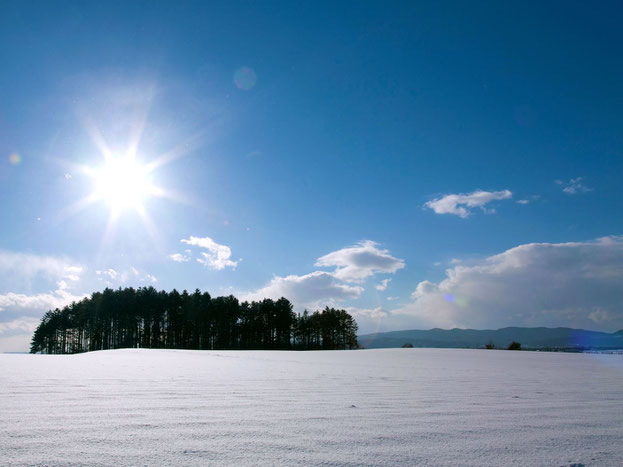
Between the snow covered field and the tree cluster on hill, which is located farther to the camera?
the tree cluster on hill

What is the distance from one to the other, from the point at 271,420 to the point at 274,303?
6731cm

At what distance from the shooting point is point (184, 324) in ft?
213

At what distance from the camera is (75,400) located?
3.22m

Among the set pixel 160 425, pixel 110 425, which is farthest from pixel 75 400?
pixel 160 425

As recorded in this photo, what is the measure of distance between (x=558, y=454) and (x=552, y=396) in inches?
107

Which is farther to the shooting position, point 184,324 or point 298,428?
point 184,324

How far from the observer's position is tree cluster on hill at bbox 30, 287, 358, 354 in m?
62.3

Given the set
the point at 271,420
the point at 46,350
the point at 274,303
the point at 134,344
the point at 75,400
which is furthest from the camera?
the point at 46,350

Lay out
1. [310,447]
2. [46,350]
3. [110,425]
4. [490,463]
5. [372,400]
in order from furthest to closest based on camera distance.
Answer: [46,350] < [372,400] < [110,425] < [310,447] < [490,463]

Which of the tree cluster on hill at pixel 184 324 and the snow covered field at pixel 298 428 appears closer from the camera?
the snow covered field at pixel 298 428

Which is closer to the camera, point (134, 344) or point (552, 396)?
point (552, 396)

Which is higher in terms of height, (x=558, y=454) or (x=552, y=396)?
(x=558, y=454)

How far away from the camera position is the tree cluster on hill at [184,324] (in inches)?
2454

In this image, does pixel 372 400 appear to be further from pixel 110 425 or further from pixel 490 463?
pixel 110 425
